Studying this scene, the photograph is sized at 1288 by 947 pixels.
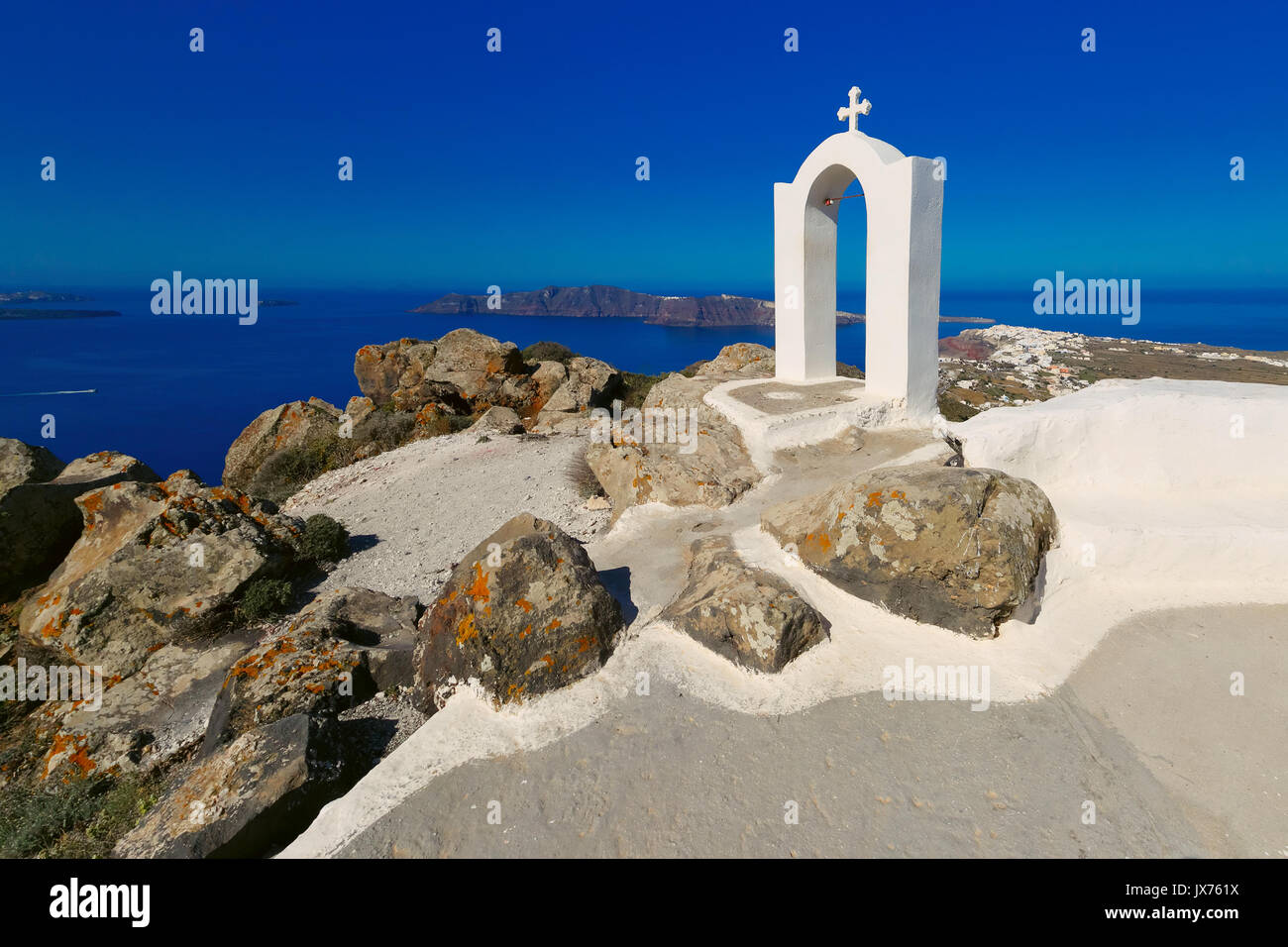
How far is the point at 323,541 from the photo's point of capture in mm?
10445

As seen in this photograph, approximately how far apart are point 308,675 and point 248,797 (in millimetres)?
1574

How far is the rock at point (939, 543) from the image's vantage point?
5086 mm

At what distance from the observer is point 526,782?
399cm

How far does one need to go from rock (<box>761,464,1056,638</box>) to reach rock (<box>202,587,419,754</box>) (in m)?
4.08

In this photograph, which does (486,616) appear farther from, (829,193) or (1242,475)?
(829,193)

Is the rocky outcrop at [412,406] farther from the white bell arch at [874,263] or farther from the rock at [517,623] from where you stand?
the rock at [517,623]

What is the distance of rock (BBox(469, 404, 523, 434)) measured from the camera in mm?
16953

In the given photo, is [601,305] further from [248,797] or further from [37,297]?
[37,297]

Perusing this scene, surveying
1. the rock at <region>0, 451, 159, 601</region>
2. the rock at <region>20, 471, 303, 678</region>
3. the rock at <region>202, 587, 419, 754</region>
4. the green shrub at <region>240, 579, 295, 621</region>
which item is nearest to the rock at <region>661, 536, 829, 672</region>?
the rock at <region>202, 587, 419, 754</region>

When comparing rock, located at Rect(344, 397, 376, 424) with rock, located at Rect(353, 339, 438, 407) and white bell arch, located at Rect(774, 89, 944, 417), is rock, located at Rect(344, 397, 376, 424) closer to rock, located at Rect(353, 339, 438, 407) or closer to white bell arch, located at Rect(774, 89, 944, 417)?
rock, located at Rect(353, 339, 438, 407)
